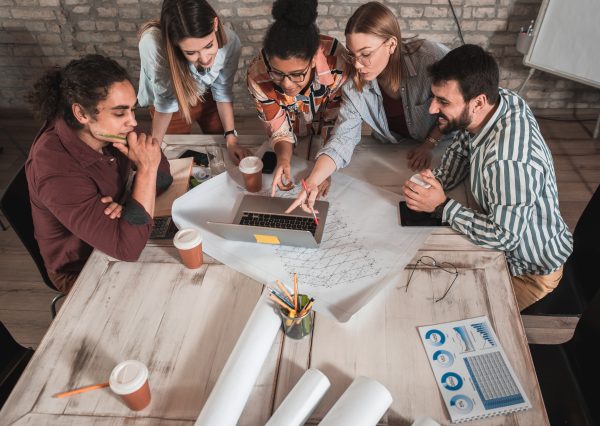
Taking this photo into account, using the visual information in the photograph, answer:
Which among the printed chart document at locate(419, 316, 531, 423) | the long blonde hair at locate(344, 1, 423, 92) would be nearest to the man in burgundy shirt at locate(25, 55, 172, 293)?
the long blonde hair at locate(344, 1, 423, 92)

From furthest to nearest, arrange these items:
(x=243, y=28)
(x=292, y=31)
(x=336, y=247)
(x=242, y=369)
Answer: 1. (x=243, y=28)
2. (x=292, y=31)
3. (x=336, y=247)
4. (x=242, y=369)

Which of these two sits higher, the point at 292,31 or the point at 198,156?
the point at 292,31

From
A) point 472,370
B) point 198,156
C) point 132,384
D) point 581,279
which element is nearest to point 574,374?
point 581,279

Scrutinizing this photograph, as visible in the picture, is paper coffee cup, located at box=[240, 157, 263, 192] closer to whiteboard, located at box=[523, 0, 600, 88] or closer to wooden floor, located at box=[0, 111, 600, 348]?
wooden floor, located at box=[0, 111, 600, 348]

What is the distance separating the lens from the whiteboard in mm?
2744

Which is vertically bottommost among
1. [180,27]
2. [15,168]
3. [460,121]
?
[15,168]

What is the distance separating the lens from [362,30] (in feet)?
5.26

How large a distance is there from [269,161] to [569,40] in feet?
7.36

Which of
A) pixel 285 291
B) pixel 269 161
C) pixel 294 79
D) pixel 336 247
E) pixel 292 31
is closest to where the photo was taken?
pixel 285 291

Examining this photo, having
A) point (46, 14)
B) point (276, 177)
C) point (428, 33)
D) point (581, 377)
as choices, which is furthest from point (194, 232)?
point (46, 14)

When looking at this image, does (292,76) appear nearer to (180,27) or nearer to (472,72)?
(180,27)

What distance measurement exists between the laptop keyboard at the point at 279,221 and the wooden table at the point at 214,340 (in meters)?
0.19

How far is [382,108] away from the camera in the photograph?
1822 mm

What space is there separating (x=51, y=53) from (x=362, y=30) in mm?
2813
